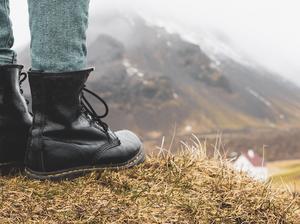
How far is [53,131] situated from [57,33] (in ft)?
1.89

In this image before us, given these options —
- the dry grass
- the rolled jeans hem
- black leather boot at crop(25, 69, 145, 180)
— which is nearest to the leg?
black leather boot at crop(25, 69, 145, 180)

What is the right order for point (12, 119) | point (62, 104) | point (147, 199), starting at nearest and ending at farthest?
1. point (147, 199)
2. point (62, 104)
3. point (12, 119)

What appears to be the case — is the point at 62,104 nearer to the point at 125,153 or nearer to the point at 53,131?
the point at 53,131

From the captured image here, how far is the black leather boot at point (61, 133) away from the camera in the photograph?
268cm

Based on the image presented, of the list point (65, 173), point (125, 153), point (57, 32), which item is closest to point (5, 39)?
point (57, 32)

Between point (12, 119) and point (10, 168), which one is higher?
point (12, 119)

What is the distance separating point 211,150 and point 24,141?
1.56m

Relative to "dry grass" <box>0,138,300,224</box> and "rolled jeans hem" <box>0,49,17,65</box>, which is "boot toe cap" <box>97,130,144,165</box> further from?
"rolled jeans hem" <box>0,49,17,65</box>

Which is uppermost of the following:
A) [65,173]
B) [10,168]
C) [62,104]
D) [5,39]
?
[5,39]

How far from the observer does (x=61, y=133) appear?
108 inches

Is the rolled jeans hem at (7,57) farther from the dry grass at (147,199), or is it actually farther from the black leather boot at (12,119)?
the dry grass at (147,199)

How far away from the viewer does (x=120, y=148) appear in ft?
9.67

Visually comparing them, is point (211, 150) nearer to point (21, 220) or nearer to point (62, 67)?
point (62, 67)

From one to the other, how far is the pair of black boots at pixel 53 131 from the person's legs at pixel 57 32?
0.07 meters
